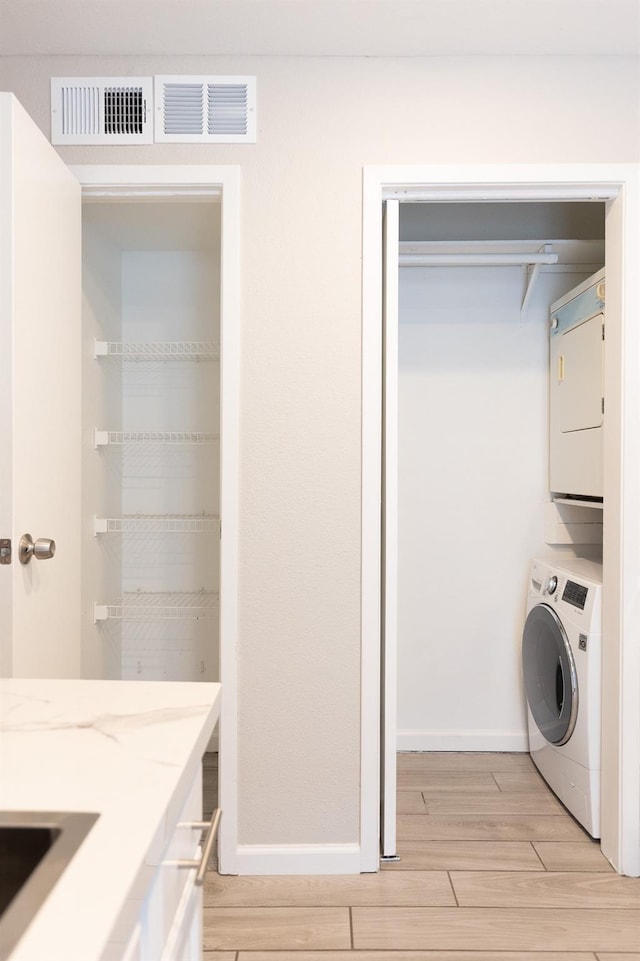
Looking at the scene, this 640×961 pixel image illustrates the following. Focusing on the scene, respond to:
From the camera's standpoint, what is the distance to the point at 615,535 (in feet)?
7.41

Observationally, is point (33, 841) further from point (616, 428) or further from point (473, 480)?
point (473, 480)

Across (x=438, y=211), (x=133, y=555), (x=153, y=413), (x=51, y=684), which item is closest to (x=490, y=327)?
(x=438, y=211)

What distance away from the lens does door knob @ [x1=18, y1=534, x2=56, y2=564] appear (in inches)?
68.7

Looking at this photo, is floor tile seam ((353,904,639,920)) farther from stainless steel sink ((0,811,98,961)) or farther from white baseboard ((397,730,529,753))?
stainless steel sink ((0,811,98,961))

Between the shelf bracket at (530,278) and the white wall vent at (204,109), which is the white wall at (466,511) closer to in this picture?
the shelf bracket at (530,278)

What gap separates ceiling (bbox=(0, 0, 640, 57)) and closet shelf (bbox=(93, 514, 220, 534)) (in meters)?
1.77

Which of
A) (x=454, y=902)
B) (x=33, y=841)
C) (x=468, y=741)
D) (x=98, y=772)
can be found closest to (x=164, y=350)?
(x=468, y=741)

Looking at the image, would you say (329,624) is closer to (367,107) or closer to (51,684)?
(51,684)

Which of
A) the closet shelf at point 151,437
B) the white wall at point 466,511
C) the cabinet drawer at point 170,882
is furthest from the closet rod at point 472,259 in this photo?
the cabinet drawer at point 170,882

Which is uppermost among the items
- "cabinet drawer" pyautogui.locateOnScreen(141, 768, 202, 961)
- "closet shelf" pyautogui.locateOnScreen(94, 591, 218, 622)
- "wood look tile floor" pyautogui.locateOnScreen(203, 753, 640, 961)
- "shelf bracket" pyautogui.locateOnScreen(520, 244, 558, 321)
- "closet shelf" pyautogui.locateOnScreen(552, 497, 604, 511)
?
"shelf bracket" pyautogui.locateOnScreen(520, 244, 558, 321)

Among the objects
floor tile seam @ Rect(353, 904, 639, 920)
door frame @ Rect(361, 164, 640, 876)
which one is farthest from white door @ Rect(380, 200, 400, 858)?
floor tile seam @ Rect(353, 904, 639, 920)

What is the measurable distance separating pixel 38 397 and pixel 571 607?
192 centimetres

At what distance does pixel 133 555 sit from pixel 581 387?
2.07 metres

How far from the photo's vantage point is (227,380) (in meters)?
2.21
